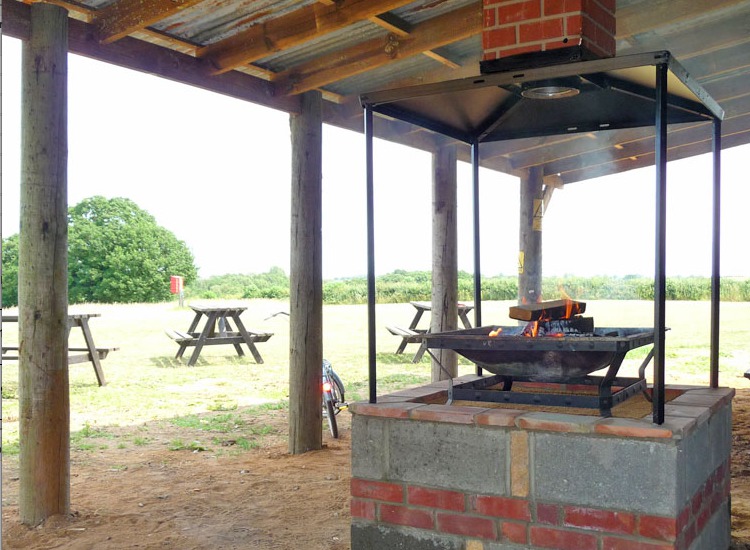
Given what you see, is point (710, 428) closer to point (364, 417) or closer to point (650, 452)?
point (650, 452)

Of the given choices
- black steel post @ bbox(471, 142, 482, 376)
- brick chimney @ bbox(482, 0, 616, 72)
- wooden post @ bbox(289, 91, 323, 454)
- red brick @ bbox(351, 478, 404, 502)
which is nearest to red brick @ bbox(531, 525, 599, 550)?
red brick @ bbox(351, 478, 404, 502)

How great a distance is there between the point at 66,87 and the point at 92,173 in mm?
32306

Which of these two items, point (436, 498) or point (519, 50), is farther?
point (519, 50)

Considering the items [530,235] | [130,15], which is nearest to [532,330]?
[130,15]

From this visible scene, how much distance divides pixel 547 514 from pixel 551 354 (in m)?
0.60

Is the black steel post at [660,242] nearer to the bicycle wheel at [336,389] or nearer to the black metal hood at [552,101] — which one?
the black metal hood at [552,101]

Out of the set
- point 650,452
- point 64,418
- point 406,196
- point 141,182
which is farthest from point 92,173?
point 650,452

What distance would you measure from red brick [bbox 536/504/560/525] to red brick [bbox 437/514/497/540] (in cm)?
18

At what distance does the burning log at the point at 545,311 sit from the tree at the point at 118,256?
2681cm

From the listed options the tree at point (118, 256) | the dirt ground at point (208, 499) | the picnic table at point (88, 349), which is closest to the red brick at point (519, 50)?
the dirt ground at point (208, 499)

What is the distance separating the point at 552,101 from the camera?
3.42 meters

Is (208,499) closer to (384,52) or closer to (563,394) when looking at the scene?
(563,394)

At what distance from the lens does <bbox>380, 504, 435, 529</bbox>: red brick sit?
2824 millimetres

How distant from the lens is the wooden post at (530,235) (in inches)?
329
